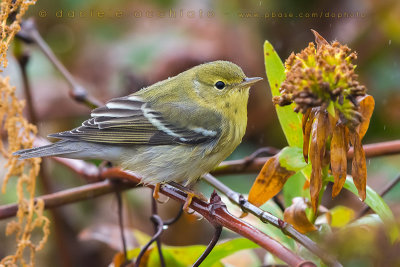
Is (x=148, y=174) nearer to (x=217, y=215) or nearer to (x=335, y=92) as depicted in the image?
(x=217, y=215)

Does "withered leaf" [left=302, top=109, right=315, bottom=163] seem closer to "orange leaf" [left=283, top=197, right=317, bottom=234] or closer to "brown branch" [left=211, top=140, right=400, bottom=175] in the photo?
"orange leaf" [left=283, top=197, right=317, bottom=234]

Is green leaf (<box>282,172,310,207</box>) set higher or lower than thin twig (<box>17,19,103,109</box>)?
lower

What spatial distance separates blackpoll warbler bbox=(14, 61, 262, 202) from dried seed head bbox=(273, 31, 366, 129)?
1048 millimetres

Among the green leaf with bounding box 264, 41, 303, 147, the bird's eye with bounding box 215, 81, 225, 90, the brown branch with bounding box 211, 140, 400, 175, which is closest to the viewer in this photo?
the green leaf with bounding box 264, 41, 303, 147

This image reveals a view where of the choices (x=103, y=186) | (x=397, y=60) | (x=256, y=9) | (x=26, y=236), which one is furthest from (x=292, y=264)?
(x=256, y=9)

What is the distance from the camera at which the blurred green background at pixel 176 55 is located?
3.38 m

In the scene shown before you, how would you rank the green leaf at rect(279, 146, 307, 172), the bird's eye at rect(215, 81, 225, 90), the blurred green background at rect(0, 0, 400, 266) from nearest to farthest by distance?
1. the green leaf at rect(279, 146, 307, 172)
2. the bird's eye at rect(215, 81, 225, 90)
3. the blurred green background at rect(0, 0, 400, 266)

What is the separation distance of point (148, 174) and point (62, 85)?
5.91 ft

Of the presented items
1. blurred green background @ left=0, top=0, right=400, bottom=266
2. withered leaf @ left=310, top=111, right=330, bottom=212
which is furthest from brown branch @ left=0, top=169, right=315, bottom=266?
blurred green background @ left=0, top=0, right=400, bottom=266

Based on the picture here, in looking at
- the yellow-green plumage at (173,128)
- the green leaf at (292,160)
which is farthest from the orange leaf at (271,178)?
the yellow-green plumage at (173,128)

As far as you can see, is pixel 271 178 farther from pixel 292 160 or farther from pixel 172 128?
pixel 172 128

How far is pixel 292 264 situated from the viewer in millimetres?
1054

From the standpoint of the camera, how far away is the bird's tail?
190cm

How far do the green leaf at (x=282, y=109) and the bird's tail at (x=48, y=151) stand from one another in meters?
0.87
